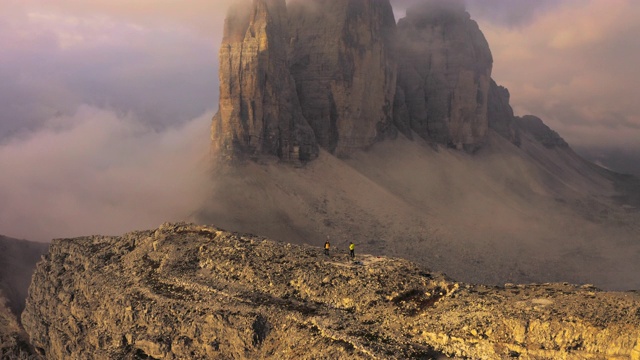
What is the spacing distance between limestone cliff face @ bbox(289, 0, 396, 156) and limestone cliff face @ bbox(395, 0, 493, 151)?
1647 cm

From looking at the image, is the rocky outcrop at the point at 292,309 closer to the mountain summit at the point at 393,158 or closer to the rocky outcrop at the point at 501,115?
the mountain summit at the point at 393,158

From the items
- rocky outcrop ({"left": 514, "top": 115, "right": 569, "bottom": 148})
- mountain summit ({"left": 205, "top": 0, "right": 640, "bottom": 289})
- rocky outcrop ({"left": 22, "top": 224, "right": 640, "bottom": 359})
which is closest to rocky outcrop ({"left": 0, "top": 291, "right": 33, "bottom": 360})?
rocky outcrop ({"left": 22, "top": 224, "right": 640, "bottom": 359})

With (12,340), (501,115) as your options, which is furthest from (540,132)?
(12,340)

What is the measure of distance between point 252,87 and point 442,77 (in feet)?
173

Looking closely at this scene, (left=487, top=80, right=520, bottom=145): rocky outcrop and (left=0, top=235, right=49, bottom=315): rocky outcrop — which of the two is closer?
(left=0, top=235, right=49, bottom=315): rocky outcrop

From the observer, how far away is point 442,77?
108062 mm

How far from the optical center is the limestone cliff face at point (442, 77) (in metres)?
107

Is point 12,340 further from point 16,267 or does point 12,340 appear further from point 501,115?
point 501,115

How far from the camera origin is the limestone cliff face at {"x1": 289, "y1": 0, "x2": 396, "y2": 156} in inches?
3278

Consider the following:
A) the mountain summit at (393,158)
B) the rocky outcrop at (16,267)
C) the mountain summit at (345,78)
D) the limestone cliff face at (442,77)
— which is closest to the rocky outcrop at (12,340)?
the rocky outcrop at (16,267)

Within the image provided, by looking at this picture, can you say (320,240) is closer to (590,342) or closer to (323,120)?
(323,120)

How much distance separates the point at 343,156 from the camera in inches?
3327

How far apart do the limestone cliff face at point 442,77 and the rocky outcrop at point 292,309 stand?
81.6 m

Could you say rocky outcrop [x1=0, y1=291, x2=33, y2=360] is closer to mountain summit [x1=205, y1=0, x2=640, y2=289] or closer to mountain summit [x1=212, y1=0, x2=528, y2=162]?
mountain summit [x1=205, y1=0, x2=640, y2=289]
